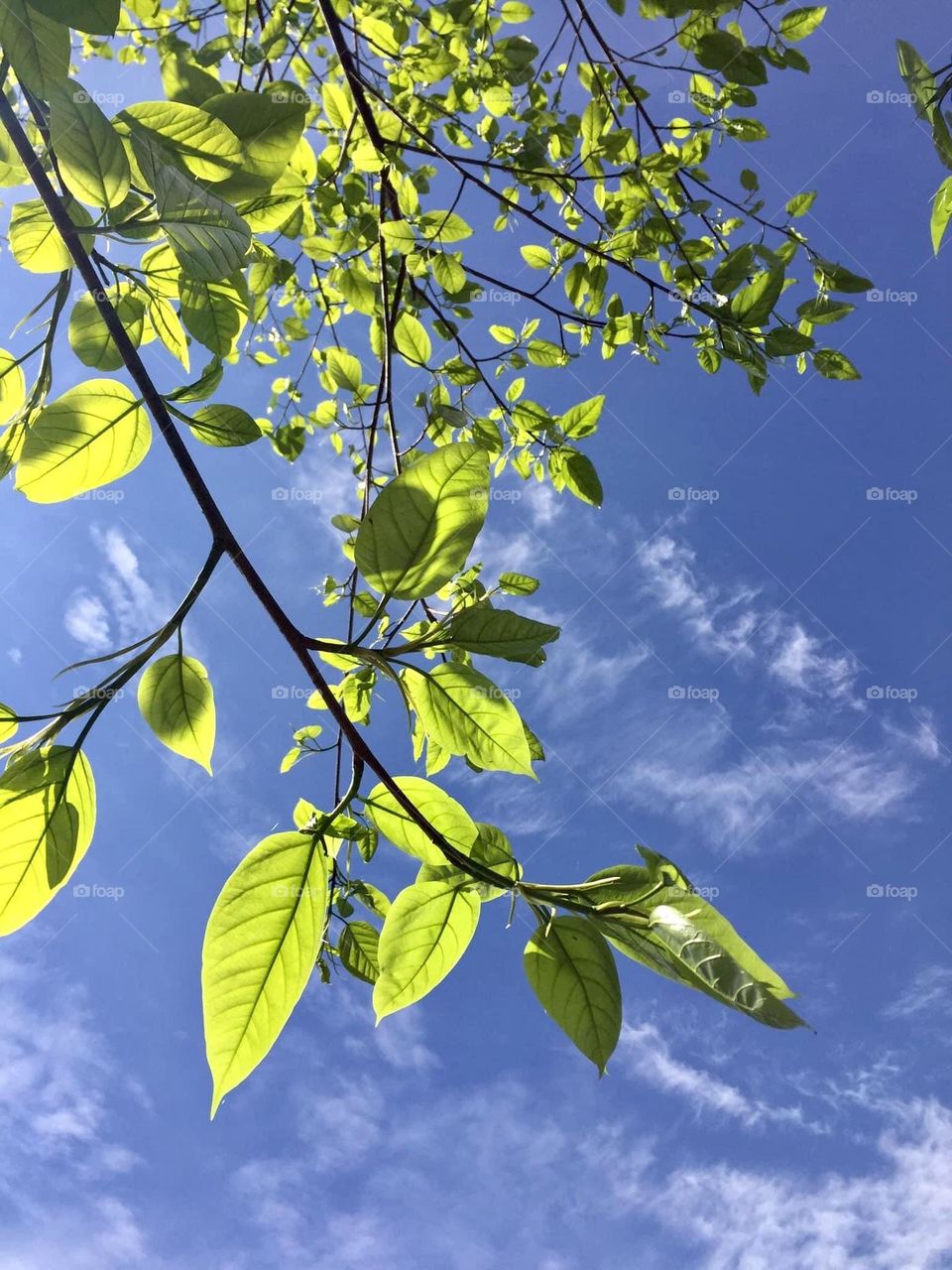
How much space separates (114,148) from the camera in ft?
2.16

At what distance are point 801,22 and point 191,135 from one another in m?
1.89

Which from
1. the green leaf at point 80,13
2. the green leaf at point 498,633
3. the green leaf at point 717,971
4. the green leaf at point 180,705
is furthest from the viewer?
the green leaf at point 180,705

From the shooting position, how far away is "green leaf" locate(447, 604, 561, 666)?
69 centimetres

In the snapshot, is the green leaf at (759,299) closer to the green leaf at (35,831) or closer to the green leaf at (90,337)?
the green leaf at (90,337)

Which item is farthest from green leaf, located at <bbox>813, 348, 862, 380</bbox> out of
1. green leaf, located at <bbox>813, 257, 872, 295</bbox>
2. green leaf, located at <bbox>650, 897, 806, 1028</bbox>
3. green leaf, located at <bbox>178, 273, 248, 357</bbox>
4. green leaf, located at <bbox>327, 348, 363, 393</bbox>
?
green leaf, located at <bbox>650, 897, 806, 1028</bbox>

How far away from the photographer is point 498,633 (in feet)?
2.28

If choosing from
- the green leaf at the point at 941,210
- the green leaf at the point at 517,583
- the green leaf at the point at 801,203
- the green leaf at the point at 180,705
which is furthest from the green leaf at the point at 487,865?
the green leaf at the point at 801,203

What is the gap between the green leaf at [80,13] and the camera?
58 centimetres

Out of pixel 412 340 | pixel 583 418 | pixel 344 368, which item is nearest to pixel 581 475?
pixel 583 418

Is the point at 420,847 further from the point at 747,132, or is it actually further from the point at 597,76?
the point at 747,132

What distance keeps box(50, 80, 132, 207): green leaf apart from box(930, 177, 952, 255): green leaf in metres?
0.71

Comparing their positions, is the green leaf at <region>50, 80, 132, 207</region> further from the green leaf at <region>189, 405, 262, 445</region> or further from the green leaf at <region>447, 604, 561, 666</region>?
the green leaf at <region>447, 604, 561, 666</region>

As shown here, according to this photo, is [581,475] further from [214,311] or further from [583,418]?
[214,311]

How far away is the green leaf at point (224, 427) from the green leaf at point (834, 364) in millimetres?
1514
